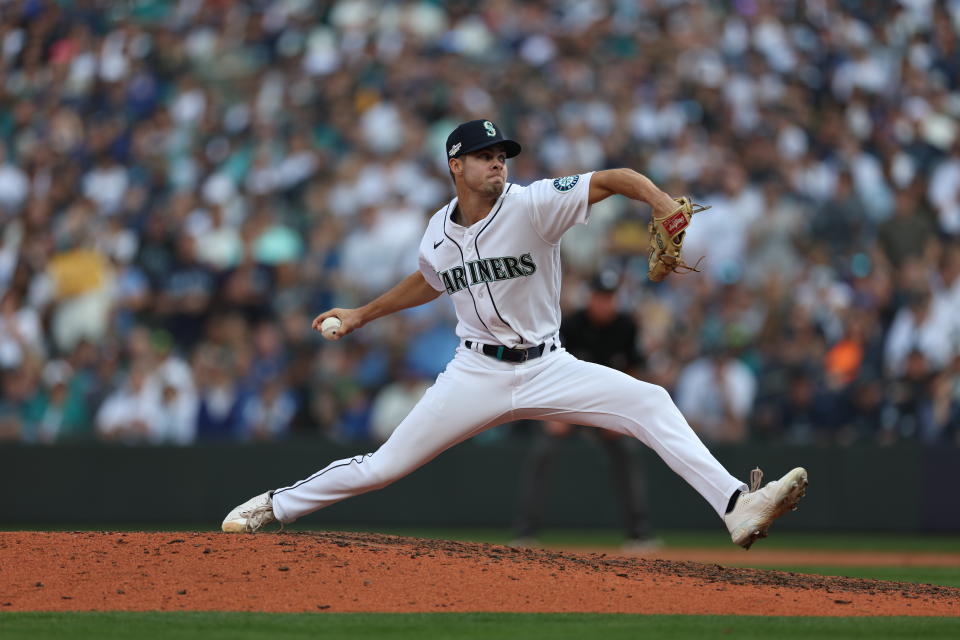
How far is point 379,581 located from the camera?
5883 mm

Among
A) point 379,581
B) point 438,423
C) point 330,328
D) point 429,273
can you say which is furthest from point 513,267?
point 379,581

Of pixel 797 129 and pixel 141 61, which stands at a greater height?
pixel 141 61

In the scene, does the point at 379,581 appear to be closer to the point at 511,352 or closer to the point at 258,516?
the point at 258,516

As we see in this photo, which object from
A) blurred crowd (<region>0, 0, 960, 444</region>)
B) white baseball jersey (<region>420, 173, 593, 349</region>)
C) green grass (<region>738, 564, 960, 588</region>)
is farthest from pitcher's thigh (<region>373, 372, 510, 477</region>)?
blurred crowd (<region>0, 0, 960, 444</region>)

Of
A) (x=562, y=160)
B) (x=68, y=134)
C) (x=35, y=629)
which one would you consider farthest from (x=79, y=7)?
(x=35, y=629)

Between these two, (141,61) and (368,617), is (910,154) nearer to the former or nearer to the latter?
(141,61)

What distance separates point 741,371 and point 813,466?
1059 millimetres

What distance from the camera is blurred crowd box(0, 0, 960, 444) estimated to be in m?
12.6

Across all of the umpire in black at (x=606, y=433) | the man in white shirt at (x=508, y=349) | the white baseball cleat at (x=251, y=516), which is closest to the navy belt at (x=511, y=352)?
the man in white shirt at (x=508, y=349)

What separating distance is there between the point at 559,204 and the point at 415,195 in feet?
27.2

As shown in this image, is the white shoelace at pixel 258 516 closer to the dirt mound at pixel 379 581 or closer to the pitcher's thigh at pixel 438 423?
the dirt mound at pixel 379 581

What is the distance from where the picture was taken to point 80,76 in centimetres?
1642

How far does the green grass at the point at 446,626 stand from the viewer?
16.6 feet

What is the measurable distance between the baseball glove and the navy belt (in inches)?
28.0
